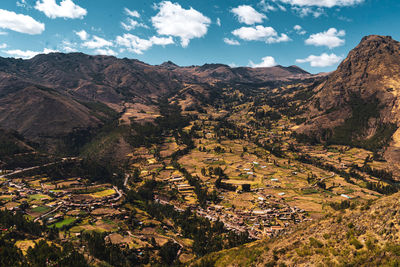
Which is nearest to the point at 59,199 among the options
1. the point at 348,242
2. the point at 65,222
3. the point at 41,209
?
the point at 41,209

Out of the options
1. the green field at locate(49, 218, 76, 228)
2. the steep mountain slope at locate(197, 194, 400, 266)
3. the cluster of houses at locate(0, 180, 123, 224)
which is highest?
the steep mountain slope at locate(197, 194, 400, 266)

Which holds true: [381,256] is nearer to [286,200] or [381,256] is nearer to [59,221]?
[286,200]

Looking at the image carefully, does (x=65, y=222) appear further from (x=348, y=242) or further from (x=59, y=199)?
(x=348, y=242)

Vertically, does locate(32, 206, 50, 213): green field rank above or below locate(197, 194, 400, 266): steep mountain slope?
below

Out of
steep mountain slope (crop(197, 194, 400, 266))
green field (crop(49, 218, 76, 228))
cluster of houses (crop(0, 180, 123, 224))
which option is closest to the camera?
steep mountain slope (crop(197, 194, 400, 266))

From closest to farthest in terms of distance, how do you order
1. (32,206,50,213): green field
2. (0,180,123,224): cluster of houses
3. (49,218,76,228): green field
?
(49,218,76,228): green field < (0,180,123,224): cluster of houses < (32,206,50,213): green field

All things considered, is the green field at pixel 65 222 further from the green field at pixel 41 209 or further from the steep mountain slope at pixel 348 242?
the steep mountain slope at pixel 348 242

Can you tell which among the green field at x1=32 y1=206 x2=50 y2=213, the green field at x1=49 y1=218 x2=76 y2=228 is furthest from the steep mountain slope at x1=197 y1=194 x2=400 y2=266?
the green field at x1=32 y1=206 x2=50 y2=213

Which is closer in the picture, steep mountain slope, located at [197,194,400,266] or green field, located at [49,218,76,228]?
steep mountain slope, located at [197,194,400,266]

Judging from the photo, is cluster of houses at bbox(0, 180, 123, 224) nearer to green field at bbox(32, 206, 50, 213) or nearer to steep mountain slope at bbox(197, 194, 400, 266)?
green field at bbox(32, 206, 50, 213)
